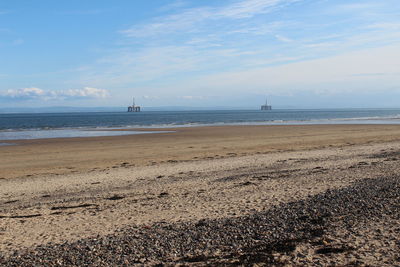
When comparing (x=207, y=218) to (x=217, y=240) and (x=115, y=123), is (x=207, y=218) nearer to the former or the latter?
(x=217, y=240)

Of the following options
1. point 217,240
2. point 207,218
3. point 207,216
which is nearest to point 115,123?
point 207,216

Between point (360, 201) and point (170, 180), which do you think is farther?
point (170, 180)

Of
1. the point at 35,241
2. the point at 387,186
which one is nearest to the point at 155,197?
the point at 35,241

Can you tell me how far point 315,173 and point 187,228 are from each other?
773 cm

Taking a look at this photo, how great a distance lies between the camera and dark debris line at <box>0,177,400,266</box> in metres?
6.54

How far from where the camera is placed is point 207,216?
902 cm

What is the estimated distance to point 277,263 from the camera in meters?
6.23

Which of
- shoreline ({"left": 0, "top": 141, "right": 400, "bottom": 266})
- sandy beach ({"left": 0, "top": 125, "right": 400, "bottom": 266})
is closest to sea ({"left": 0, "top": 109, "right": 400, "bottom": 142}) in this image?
sandy beach ({"left": 0, "top": 125, "right": 400, "bottom": 266})

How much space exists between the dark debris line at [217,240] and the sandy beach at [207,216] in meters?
0.02

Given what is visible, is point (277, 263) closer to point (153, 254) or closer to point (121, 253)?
point (153, 254)

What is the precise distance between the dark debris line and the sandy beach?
18mm

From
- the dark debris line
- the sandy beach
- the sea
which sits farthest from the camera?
the sea

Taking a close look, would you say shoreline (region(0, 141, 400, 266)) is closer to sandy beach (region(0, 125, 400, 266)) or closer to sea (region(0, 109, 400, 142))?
sandy beach (region(0, 125, 400, 266))

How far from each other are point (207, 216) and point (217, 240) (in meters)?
1.66
